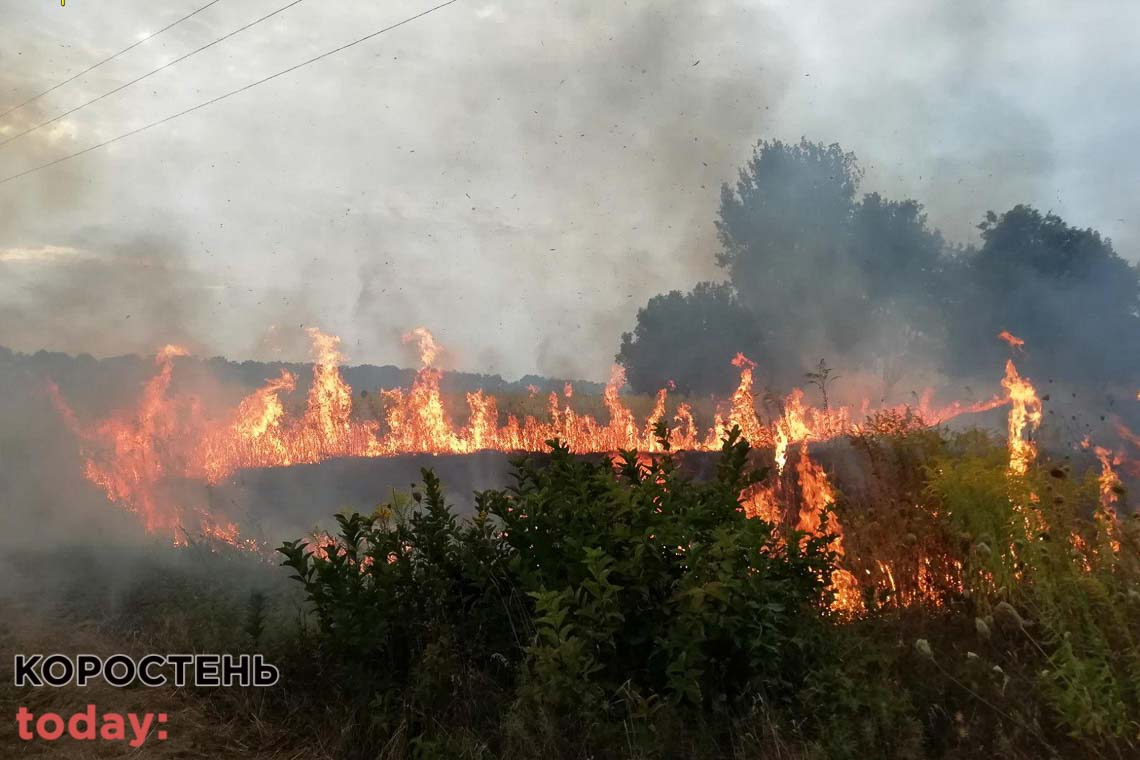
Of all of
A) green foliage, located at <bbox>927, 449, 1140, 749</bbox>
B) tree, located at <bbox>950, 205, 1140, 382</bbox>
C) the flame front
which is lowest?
green foliage, located at <bbox>927, 449, 1140, 749</bbox>

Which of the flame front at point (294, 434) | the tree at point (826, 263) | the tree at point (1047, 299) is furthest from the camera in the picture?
the tree at point (826, 263)

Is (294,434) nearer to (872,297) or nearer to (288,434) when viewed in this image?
(288,434)

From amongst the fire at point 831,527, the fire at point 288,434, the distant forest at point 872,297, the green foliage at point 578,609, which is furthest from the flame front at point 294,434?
the distant forest at point 872,297

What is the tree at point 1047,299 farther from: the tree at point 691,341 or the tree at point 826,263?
the tree at point 691,341

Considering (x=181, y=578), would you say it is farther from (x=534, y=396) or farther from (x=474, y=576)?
(x=534, y=396)

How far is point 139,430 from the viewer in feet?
58.1

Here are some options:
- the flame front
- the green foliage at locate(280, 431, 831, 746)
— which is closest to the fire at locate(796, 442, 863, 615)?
the green foliage at locate(280, 431, 831, 746)

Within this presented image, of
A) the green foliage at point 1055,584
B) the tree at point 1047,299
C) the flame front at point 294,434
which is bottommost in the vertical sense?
the green foliage at point 1055,584

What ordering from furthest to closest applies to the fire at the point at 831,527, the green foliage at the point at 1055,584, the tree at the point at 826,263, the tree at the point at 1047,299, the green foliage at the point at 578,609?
the tree at the point at 826,263 → the tree at the point at 1047,299 → the fire at the point at 831,527 → the green foliage at the point at 578,609 → the green foliage at the point at 1055,584

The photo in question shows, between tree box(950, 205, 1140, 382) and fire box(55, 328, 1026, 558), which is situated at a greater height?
tree box(950, 205, 1140, 382)

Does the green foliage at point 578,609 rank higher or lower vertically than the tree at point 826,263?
lower

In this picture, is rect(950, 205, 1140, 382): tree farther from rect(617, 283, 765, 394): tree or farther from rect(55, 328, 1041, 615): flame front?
rect(55, 328, 1041, 615): flame front

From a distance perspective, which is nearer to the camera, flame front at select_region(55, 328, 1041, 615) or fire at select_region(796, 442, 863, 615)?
fire at select_region(796, 442, 863, 615)

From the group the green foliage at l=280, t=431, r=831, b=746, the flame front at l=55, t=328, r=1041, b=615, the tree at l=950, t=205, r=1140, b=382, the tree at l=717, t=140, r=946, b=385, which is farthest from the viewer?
the tree at l=717, t=140, r=946, b=385
